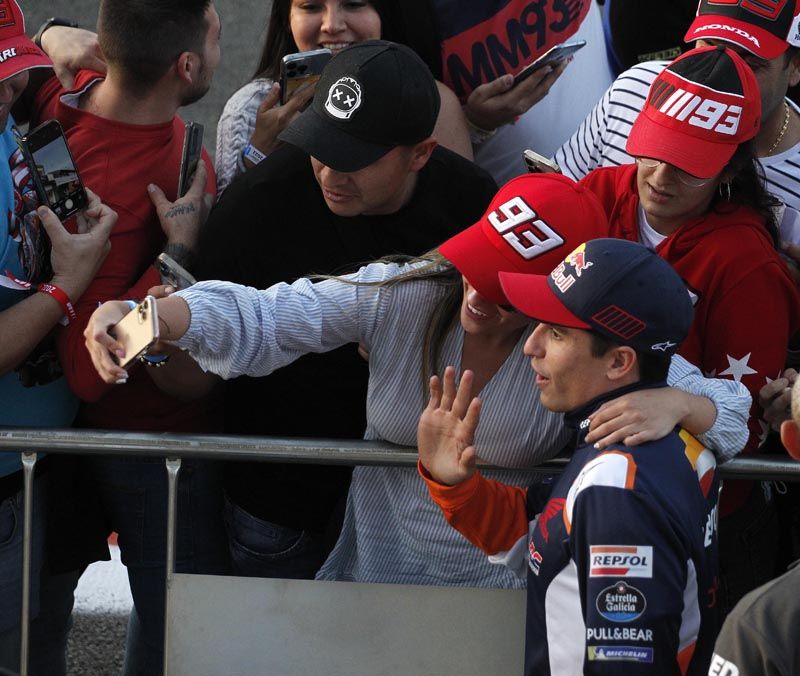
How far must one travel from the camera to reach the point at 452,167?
3.13 metres

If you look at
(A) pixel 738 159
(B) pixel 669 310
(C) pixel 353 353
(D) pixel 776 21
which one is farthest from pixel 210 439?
(D) pixel 776 21

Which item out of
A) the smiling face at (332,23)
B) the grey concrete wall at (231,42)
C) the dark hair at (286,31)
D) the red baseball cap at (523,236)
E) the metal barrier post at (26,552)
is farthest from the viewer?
the grey concrete wall at (231,42)

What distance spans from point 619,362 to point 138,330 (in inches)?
37.6

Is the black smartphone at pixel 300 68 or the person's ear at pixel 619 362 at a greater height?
the black smartphone at pixel 300 68

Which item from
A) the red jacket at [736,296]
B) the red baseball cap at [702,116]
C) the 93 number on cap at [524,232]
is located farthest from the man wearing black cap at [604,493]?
the red baseball cap at [702,116]

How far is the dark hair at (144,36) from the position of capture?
3195mm

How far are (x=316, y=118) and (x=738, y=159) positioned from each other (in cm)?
101

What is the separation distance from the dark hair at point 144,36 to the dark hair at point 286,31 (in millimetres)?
396

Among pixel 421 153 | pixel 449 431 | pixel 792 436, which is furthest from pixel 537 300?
pixel 421 153

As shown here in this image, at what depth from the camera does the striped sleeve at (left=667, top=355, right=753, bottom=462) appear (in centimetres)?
254

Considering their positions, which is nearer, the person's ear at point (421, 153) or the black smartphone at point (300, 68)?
the person's ear at point (421, 153)

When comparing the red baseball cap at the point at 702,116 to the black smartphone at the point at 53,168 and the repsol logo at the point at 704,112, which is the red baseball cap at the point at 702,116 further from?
the black smartphone at the point at 53,168

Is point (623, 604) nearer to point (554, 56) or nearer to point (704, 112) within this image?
point (704, 112)

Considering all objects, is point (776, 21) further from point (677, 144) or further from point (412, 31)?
point (412, 31)
